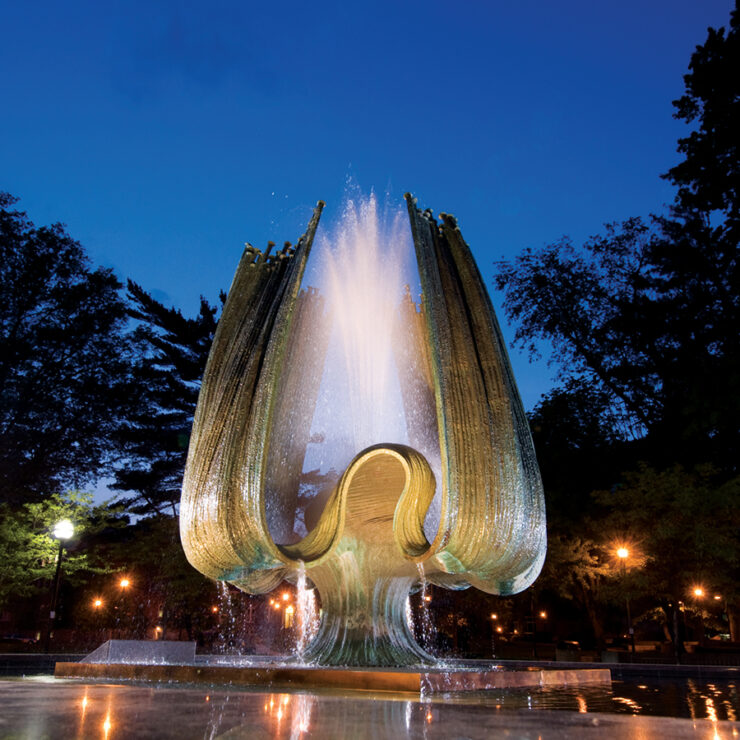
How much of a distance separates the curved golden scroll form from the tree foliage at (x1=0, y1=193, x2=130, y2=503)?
17587mm

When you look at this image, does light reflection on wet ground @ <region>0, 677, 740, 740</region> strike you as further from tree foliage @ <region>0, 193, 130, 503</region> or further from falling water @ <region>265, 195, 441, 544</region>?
tree foliage @ <region>0, 193, 130, 503</region>

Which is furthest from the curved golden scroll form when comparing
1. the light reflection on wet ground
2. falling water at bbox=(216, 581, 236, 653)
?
falling water at bbox=(216, 581, 236, 653)

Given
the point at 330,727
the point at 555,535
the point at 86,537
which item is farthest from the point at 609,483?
the point at 330,727

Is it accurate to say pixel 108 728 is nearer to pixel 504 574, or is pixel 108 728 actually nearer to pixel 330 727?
pixel 330 727

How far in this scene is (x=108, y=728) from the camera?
127 inches

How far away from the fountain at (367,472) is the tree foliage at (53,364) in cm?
1693

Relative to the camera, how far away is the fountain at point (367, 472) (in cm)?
826

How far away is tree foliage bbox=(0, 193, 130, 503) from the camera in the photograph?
2448 centimetres

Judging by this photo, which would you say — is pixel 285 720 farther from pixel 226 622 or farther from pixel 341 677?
pixel 226 622

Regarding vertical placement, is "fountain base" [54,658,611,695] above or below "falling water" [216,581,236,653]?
below

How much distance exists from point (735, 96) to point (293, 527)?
52.6 feet

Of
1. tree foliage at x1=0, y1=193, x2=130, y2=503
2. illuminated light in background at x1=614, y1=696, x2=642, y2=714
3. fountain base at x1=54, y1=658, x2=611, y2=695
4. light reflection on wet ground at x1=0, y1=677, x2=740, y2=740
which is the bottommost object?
illuminated light in background at x1=614, y1=696, x2=642, y2=714

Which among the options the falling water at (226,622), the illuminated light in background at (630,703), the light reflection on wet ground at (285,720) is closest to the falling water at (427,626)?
the falling water at (226,622)

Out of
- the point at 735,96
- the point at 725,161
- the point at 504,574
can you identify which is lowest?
the point at 504,574
